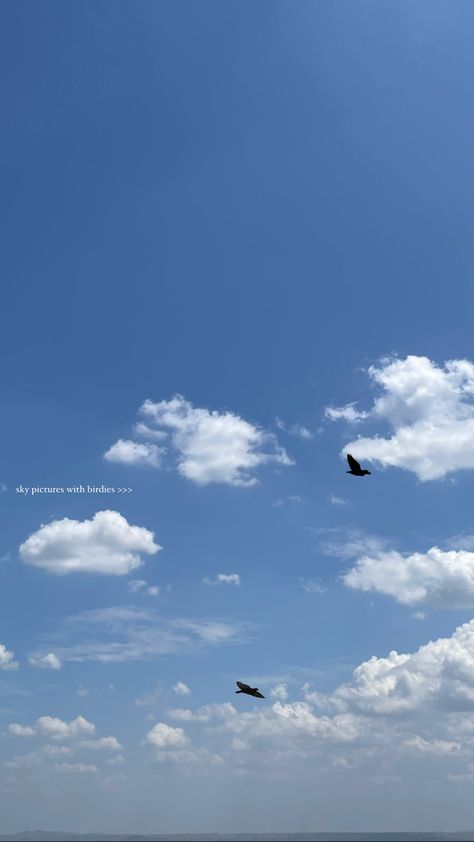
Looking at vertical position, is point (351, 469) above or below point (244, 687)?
above

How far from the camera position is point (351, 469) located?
67.8 meters

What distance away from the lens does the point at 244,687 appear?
70125 millimetres

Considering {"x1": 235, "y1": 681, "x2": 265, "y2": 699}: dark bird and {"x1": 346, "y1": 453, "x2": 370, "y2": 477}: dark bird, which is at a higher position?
{"x1": 346, "y1": 453, "x2": 370, "y2": 477}: dark bird

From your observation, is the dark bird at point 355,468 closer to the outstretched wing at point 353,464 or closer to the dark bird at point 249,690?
the outstretched wing at point 353,464

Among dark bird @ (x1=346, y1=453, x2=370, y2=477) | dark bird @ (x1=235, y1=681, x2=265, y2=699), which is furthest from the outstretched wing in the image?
dark bird @ (x1=235, y1=681, x2=265, y2=699)

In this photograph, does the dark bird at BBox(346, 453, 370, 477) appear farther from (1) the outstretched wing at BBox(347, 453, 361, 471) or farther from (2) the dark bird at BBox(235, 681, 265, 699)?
(2) the dark bird at BBox(235, 681, 265, 699)

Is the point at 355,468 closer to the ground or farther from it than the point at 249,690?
farther from it

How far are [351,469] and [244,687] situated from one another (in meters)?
31.6

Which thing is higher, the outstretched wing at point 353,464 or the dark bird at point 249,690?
the outstretched wing at point 353,464

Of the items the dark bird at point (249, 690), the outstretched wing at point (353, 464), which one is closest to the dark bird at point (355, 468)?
the outstretched wing at point (353, 464)

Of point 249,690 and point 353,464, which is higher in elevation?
point 353,464

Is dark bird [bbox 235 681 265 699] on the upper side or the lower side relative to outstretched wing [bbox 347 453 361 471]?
lower

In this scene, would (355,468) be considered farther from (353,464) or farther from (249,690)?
(249,690)

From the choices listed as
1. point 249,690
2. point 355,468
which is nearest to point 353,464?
point 355,468
